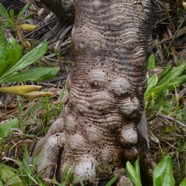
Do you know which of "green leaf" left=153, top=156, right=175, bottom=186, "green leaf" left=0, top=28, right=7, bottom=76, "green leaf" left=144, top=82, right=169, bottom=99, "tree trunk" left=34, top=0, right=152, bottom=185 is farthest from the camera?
"green leaf" left=144, top=82, right=169, bottom=99

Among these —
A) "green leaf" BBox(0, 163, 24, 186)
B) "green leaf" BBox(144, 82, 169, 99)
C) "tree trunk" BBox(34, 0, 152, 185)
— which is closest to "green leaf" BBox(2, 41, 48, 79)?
"tree trunk" BBox(34, 0, 152, 185)

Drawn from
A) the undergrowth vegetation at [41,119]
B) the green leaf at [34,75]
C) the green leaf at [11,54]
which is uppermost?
the green leaf at [11,54]

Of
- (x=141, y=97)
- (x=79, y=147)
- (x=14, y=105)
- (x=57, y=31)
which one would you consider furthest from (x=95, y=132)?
(x=57, y=31)

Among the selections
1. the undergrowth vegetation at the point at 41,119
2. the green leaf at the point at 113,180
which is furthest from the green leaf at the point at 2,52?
the green leaf at the point at 113,180

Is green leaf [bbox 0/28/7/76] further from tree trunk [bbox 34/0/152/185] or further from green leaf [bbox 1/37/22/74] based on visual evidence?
A: tree trunk [bbox 34/0/152/185]

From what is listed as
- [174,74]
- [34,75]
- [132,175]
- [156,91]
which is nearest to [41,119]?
[34,75]

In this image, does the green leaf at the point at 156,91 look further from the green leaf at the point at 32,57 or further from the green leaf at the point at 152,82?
the green leaf at the point at 32,57

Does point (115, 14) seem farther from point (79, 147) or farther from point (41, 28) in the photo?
point (41, 28)
